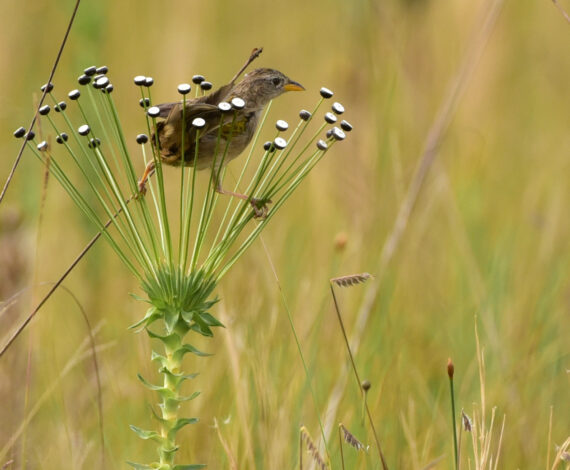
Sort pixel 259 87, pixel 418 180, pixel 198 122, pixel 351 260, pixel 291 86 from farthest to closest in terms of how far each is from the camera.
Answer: pixel 351 260 → pixel 418 180 → pixel 291 86 → pixel 259 87 → pixel 198 122

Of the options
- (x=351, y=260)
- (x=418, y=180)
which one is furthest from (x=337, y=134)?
(x=351, y=260)

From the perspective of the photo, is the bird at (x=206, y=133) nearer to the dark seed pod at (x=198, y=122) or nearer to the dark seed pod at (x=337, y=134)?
the dark seed pod at (x=198, y=122)

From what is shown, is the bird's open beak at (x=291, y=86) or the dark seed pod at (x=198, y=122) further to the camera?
the bird's open beak at (x=291, y=86)

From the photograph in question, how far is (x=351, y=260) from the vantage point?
13.8ft

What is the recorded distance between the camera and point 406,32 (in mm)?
5320

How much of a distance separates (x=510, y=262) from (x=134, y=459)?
2026 mm

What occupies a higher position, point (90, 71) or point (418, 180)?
point (418, 180)

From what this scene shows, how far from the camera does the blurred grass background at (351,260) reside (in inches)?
118

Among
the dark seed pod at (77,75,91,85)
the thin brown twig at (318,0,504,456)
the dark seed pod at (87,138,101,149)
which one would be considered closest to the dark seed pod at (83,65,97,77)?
the dark seed pod at (77,75,91,85)

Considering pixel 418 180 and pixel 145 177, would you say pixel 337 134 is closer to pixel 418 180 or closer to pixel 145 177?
pixel 145 177

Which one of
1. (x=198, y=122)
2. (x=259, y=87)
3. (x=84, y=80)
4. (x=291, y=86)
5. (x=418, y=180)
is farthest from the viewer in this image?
(x=418, y=180)

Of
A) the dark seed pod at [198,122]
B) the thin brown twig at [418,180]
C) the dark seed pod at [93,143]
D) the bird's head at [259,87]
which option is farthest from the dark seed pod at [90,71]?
the thin brown twig at [418,180]

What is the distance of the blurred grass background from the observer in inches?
118

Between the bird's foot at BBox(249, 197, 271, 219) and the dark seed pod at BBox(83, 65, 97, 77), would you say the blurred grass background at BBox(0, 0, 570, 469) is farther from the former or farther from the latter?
the bird's foot at BBox(249, 197, 271, 219)
